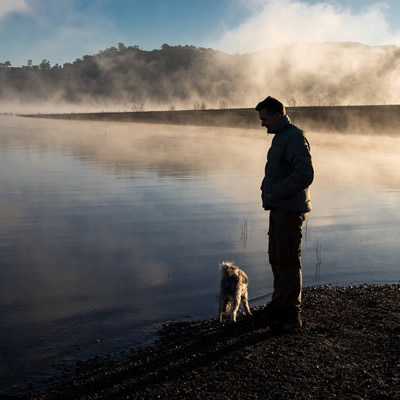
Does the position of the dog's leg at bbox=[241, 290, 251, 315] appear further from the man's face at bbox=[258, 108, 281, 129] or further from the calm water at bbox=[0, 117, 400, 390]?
the man's face at bbox=[258, 108, 281, 129]

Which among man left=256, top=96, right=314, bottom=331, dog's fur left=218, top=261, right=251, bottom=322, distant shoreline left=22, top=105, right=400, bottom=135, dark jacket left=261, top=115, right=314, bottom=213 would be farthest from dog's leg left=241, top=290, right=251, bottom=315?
distant shoreline left=22, top=105, right=400, bottom=135

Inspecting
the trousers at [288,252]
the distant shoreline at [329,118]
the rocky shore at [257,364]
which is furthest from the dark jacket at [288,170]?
the distant shoreline at [329,118]

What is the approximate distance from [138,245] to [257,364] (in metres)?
6.30

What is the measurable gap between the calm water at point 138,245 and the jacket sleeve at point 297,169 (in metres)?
2.48

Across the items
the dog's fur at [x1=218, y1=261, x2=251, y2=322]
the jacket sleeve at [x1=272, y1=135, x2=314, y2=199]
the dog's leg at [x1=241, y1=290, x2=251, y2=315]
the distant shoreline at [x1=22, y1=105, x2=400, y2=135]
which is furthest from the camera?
the distant shoreline at [x1=22, y1=105, x2=400, y2=135]

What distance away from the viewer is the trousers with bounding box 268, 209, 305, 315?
6219 millimetres

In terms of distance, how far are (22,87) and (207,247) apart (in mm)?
165065

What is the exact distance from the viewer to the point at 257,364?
541 cm

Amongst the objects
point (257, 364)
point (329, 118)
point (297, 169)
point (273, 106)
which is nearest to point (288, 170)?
point (297, 169)

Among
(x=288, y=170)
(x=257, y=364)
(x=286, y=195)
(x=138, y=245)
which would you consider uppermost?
(x=288, y=170)

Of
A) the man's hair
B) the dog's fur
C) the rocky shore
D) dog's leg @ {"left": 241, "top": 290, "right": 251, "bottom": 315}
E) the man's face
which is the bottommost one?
the rocky shore

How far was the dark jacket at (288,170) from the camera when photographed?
598 centimetres

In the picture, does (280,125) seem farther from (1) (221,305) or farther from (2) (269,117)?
(1) (221,305)

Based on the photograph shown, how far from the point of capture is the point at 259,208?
15703 mm
